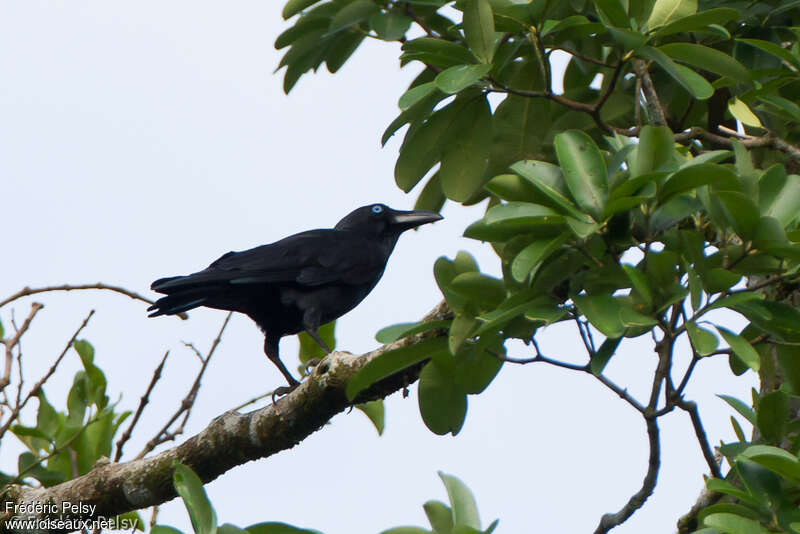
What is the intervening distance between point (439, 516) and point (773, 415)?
32.3 inches

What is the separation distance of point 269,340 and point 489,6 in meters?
2.74

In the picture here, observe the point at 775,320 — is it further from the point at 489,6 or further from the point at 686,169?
the point at 489,6

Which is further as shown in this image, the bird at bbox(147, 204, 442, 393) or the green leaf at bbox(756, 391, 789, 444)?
the bird at bbox(147, 204, 442, 393)

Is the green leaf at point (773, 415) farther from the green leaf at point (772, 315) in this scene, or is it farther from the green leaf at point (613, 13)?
the green leaf at point (613, 13)

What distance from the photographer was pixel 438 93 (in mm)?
2832

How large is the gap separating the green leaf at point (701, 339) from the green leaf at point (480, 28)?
0.85 m

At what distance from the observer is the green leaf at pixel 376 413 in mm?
3466

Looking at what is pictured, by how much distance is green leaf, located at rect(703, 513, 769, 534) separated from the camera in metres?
1.95

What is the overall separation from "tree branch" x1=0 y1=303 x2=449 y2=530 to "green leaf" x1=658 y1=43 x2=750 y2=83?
1.30 m

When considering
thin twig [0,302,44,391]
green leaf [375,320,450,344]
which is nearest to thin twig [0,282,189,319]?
thin twig [0,302,44,391]

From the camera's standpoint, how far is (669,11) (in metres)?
2.37

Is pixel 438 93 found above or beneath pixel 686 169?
above

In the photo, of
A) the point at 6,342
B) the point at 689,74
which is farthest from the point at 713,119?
the point at 6,342

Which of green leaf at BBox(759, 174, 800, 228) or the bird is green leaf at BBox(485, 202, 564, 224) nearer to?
green leaf at BBox(759, 174, 800, 228)
